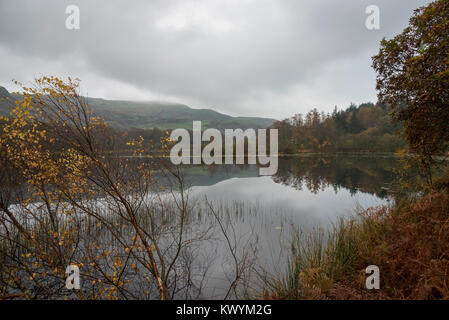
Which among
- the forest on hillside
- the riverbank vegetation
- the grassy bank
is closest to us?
the grassy bank

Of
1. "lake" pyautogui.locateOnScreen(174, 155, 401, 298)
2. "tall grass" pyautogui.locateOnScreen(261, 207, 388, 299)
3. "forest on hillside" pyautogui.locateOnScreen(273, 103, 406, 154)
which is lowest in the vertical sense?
"lake" pyautogui.locateOnScreen(174, 155, 401, 298)

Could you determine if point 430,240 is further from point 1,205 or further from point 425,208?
point 1,205

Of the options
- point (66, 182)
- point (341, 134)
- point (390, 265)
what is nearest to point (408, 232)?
point (390, 265)

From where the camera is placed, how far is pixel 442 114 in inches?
235

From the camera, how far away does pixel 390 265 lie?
386cm

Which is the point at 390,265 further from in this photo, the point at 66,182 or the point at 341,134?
the point at 341,134

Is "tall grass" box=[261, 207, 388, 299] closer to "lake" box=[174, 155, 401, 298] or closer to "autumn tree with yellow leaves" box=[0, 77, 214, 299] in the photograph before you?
"lake" box=[174, 155, 401, 298]

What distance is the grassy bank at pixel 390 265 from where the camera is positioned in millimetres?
3258

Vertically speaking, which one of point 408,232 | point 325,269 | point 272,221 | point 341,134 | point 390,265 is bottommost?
point 272,221

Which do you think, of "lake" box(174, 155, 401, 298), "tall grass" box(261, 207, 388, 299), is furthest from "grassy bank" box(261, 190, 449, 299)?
"lake" box(174, 155, 401, 298)

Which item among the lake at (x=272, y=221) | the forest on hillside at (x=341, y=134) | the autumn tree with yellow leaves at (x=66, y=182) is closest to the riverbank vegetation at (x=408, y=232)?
the lake at (x=272, y=221)

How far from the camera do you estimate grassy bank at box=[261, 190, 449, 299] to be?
10.7ft
